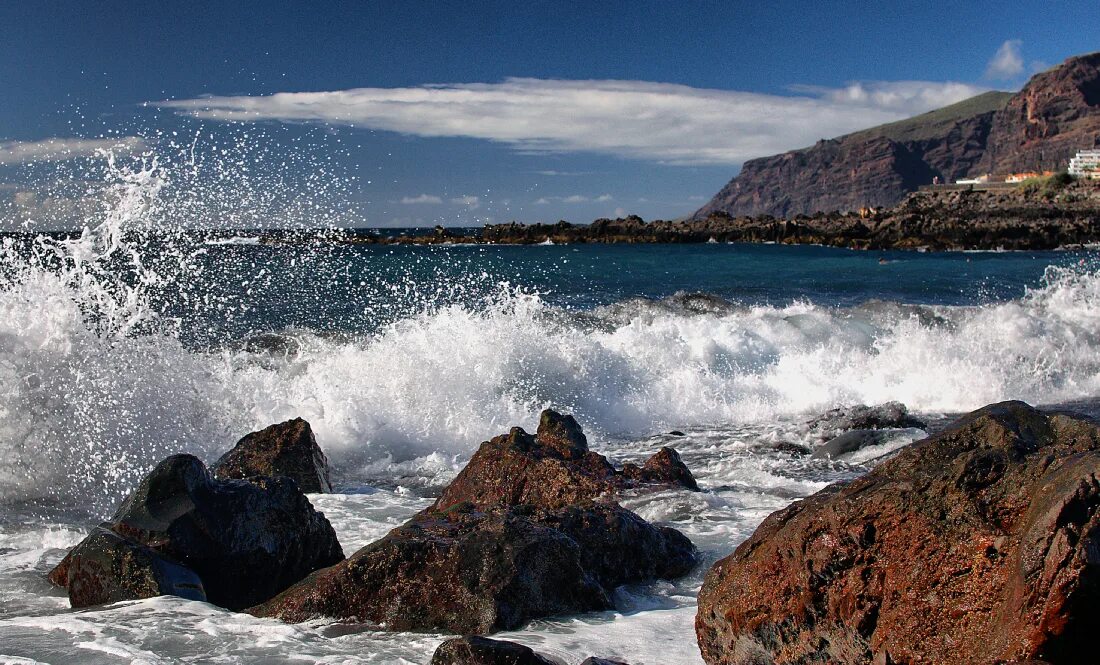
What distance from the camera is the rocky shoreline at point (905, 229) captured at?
52.1 metres

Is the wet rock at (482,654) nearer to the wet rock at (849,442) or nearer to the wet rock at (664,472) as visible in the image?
the wet rock at (664,472)

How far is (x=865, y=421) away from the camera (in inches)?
392

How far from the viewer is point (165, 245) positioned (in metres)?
51.2

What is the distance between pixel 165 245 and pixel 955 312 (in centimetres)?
4452

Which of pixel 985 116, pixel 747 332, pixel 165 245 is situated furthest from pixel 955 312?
pixel 985 116

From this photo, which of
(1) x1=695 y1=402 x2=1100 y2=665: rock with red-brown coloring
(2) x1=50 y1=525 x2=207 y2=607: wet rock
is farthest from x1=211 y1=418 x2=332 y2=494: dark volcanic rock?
(1) x1=695 y1=402 x2=1100 y2=665: rock with red-brown coloring

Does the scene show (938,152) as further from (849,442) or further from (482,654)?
(482,654)

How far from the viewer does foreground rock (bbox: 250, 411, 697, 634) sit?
184 inches

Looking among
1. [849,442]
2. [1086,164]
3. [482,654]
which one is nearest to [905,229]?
[849,442]

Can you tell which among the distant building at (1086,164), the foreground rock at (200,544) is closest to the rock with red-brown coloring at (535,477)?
the foreground rock at (200,544)

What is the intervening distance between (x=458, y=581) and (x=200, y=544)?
5.49 feet

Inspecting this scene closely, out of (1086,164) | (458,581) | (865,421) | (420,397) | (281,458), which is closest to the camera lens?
(458,581)

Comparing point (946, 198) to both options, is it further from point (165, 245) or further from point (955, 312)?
point (955, 312)

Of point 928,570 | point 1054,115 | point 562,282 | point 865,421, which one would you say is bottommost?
point 865,421
